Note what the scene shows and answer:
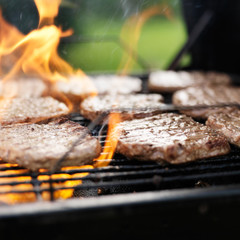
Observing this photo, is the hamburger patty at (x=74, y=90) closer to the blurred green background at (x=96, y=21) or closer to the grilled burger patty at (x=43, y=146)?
the blurred green background at (x=96, y=21)

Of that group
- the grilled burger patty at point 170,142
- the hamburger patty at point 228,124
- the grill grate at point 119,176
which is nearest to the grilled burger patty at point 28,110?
the grill grate at point 119,176

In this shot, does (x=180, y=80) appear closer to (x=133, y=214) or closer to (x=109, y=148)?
(x=109, y=148)

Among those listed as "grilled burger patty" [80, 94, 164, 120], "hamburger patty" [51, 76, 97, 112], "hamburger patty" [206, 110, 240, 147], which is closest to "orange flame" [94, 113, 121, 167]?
"grilled burger patty" [80, 94, 164, 120]

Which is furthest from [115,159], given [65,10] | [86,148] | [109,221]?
[65,10]

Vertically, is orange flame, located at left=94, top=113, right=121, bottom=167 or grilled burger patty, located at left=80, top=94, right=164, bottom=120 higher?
grilled burger patty, located at left=80, top=94, right=164, bottom=120

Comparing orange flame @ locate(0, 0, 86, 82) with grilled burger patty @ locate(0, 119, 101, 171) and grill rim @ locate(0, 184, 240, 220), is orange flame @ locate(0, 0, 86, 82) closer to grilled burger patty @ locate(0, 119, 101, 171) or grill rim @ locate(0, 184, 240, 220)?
grilled burger patty @ locate(0, 119, 101, 171)

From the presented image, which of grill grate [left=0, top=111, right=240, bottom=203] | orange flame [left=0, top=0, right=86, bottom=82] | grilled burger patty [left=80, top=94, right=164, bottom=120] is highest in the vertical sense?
orange flame [left=0, top=0, right=86, bottom=82]
